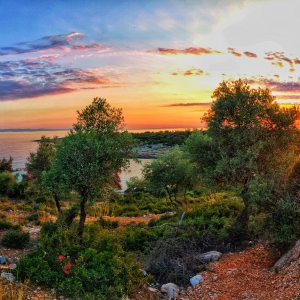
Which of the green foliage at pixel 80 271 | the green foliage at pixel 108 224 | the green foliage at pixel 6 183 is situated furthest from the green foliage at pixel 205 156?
the green foliage at pixel 6 183

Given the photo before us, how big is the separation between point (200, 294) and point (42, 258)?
418 cm

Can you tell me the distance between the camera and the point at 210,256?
10.5 metres

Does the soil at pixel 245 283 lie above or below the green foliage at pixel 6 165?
below

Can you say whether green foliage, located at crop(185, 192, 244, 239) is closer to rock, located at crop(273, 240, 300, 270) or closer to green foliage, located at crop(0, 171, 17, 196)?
rock, located at crop(273, 240, 300, 270)

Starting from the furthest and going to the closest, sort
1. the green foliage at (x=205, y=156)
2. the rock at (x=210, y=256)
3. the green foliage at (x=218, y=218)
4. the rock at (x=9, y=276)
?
the green foliage at (x=205, y=156) < the green foliage at (x=218, y=218) < the rock at (x=210, y=256) < the rock at (x=9, y=276)

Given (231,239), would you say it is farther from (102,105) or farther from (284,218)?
(102,105)

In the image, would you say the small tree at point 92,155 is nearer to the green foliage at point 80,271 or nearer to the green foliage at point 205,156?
the green foliage at point 80,271

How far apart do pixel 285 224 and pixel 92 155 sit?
612cm

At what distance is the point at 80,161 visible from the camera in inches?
408

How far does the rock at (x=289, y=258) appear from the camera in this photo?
8.25 metres

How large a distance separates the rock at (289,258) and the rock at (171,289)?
104 inches

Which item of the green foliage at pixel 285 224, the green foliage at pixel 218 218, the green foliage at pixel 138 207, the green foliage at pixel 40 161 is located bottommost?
the green foliage at pixel 138 207

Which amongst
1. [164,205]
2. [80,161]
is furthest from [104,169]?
[164,205]

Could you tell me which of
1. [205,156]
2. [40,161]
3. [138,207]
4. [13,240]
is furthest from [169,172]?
[13,240]
